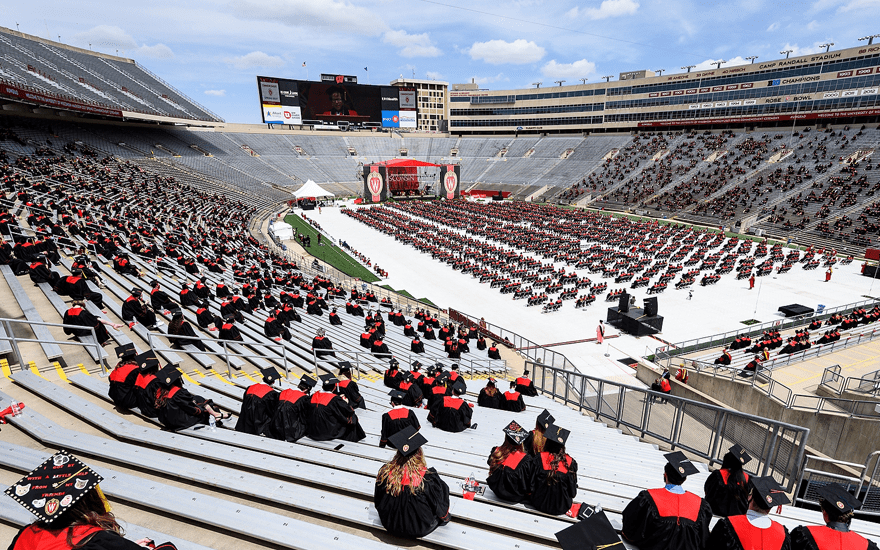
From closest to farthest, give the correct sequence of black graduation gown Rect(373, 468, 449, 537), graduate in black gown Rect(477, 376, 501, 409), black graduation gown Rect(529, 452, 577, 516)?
black graduation gown Rect(373, 468, 449, 537)
black graduation gown Rect(529, 452, 577, 516)
graduate in black gown Rect(477, 376, 501, 409)

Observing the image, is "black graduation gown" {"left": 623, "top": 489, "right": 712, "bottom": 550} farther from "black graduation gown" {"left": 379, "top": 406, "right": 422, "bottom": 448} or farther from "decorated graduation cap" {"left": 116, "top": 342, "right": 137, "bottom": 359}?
"decorated graduation cap" {"left": 116, "top": 342, "right": 137, "bottom": 359}

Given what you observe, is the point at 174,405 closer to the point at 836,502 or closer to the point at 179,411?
the point at 179,411

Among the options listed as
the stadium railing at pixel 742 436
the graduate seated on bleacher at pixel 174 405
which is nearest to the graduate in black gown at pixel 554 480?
the stadium railing at pixel 742 436

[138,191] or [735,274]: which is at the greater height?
[138,191]

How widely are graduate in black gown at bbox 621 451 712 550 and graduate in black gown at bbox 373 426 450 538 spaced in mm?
1785

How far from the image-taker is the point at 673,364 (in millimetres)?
15703

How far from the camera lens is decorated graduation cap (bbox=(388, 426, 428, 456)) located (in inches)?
149

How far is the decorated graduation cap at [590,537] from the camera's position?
3.02m

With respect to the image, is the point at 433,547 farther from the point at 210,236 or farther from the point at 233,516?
the point at 210,236

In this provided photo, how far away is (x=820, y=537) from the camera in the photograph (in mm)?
3406

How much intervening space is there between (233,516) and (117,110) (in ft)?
182

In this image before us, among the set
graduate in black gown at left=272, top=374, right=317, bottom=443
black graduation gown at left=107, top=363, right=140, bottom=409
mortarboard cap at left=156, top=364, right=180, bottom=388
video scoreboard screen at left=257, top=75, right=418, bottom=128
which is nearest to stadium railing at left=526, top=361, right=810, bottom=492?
graduate in black gown at left=272, top=374, right=317, bottom=443

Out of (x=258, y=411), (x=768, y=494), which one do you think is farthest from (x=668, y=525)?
(x=258, y=411)

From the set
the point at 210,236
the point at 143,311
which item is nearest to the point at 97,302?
the point at 143,311
